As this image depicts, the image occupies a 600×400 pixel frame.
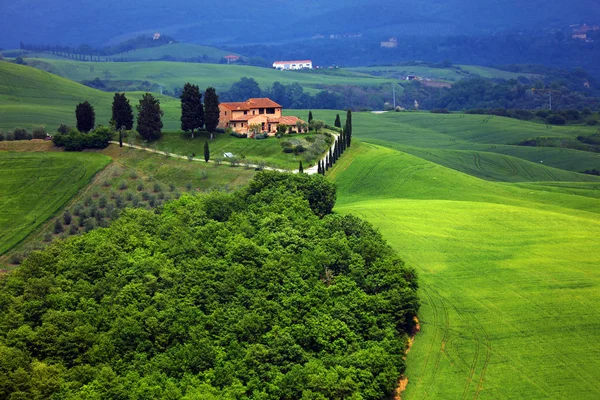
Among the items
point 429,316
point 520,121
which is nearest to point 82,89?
point 520,121

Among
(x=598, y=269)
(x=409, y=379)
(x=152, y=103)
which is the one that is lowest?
(x=409, y=379)

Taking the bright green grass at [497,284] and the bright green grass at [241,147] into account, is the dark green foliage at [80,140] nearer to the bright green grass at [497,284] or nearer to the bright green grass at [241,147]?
the bright green grass at [241,147]

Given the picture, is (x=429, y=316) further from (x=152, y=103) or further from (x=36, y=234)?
(x=152, y=103)

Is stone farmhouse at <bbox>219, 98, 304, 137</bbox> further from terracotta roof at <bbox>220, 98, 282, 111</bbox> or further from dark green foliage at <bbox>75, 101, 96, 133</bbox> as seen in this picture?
dark green foliage at <bbox>75, 101, 96, 133</bbox>

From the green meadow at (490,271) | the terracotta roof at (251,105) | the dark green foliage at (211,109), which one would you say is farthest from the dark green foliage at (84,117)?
the green meadow at (490,271)

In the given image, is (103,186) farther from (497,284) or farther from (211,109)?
(497,284)

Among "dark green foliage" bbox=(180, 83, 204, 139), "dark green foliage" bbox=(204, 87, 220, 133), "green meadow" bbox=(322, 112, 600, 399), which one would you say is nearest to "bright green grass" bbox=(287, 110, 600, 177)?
"green meadow" bbox=(322, 112, 600, 399)

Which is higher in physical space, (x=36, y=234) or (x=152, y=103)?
Result: (x=152, y=103)
